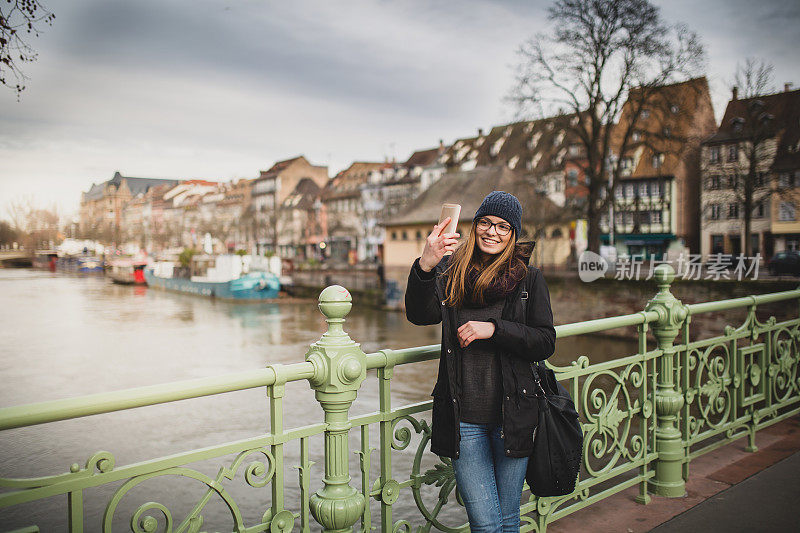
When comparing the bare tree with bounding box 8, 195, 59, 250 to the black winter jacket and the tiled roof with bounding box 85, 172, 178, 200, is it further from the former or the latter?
the tiled roof with bounding box 85, 172, 178, 200

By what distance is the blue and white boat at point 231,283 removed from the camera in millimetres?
39156

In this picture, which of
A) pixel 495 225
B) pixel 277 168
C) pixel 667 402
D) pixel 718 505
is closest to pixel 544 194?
pixel 667 402

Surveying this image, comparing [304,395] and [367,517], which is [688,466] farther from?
[304,395]

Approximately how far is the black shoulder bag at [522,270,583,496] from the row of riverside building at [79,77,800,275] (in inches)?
913

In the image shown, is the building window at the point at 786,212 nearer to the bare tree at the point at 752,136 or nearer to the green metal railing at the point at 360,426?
the bare tree at the point at 752,136

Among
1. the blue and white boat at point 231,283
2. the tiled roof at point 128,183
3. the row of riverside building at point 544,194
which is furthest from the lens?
the blue and white boat at point 231,283

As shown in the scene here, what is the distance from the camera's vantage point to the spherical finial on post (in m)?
2.35

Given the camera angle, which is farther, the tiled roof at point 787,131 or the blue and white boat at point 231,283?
the blue and white boat at point 231,283

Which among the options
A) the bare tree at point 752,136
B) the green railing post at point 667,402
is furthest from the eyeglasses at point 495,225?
the bare tree at point 752,136

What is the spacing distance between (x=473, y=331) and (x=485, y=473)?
0.56 metres

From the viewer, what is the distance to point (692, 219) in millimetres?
44375

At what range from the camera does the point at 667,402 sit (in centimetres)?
395

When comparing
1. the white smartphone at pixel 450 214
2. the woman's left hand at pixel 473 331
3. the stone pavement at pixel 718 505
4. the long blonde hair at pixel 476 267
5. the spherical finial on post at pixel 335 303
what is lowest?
the stone pavement at pixel 718 505

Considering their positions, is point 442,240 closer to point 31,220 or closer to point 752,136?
point 31,220
